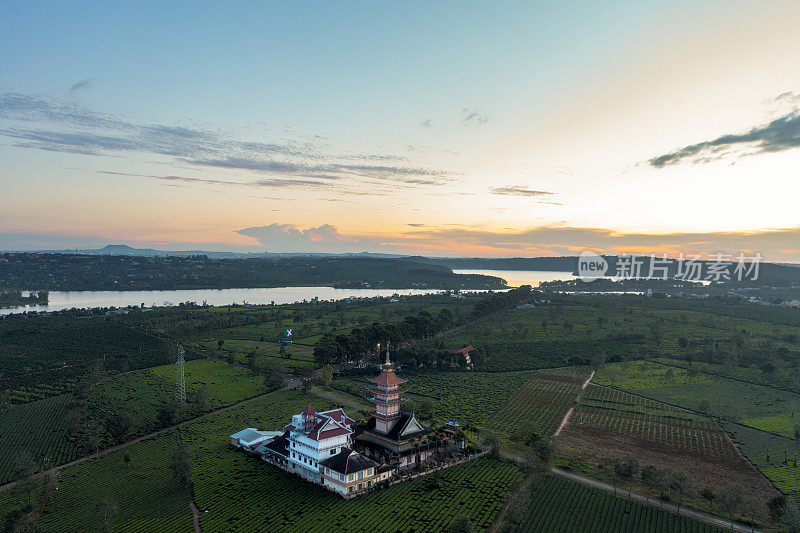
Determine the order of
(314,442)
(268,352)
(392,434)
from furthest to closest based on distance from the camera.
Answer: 1. (268,352)
2. (392,434)
3. (314,442)

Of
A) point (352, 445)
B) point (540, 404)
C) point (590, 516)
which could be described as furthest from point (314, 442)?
point (540, 404)

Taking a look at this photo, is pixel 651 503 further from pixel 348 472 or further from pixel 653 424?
pixel 348 472

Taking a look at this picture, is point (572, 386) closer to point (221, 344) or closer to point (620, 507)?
point (620, 507)

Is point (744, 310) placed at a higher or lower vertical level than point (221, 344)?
higher

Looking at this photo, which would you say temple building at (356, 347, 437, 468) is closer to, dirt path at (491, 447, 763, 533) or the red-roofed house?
the red-roofed house

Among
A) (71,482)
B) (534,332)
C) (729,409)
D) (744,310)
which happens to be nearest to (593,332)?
(534,332)

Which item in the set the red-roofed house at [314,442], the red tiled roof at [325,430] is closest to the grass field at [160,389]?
the red-roofed house at [314,442]
